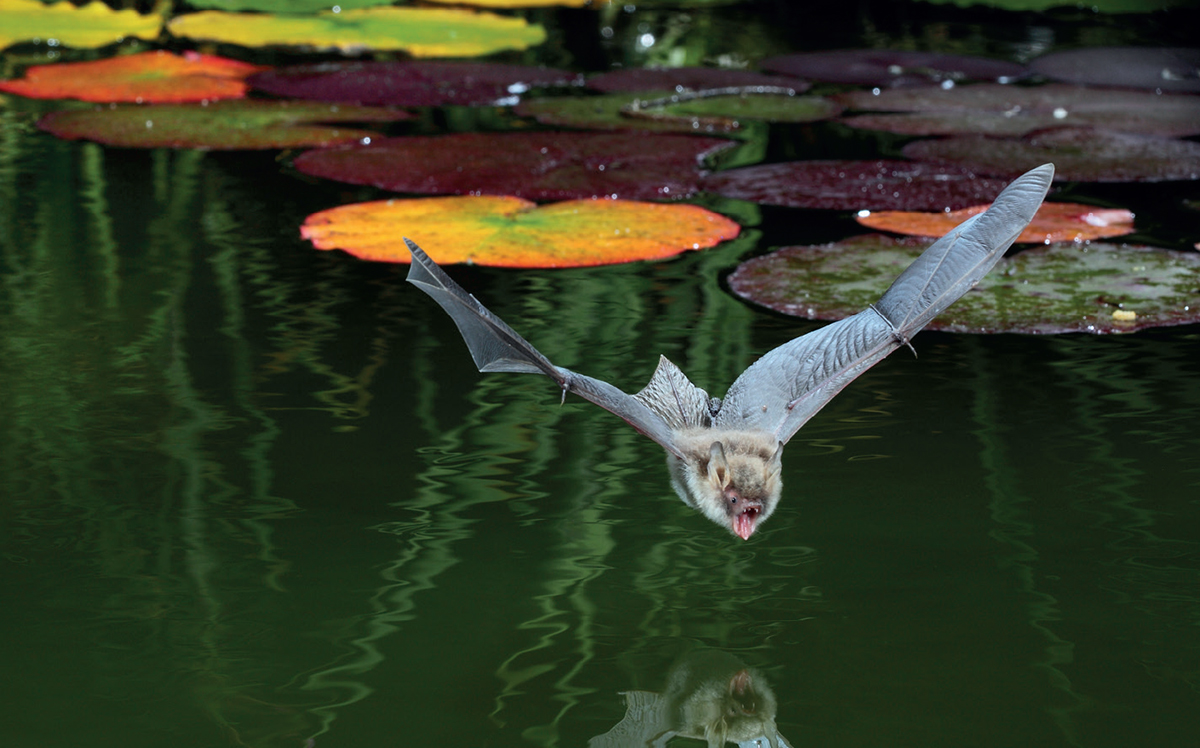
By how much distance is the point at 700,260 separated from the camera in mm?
2902

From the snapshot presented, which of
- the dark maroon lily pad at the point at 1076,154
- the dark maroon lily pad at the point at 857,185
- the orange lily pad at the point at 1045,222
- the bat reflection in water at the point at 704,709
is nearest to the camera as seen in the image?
the bat reflection in water at the point at 704,709

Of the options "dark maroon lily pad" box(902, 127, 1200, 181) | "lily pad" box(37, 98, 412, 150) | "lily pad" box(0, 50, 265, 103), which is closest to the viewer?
"dark maroon lily pad" box(902, 127, 1200, 181)

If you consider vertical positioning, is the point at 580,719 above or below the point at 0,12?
below

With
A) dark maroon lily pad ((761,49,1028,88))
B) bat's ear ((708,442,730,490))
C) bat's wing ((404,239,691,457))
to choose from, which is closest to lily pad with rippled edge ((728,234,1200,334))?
bat's wing ((404,239,691,457))

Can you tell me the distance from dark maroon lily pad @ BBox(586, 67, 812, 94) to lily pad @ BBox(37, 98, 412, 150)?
0.90 m

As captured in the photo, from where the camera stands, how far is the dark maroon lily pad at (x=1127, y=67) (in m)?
5.05

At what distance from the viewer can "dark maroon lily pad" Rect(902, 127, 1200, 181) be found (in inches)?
141

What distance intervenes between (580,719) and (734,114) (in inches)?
128

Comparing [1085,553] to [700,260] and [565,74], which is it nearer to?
[700,260]

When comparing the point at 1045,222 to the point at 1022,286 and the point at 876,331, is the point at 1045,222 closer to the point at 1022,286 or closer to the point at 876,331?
the point at 1022,286

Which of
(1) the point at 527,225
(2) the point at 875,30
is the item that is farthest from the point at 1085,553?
(2) the point at 875,30

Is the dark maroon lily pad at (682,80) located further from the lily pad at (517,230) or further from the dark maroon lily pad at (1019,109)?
the lily pad at (517,230)

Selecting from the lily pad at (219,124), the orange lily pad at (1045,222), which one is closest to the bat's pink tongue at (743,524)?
the orange lily pad at (1045,222)

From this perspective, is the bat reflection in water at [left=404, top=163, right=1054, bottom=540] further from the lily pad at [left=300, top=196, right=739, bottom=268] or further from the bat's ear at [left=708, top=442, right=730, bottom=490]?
the lily pad at [left=300, top=196, right=739, bottom=268]
